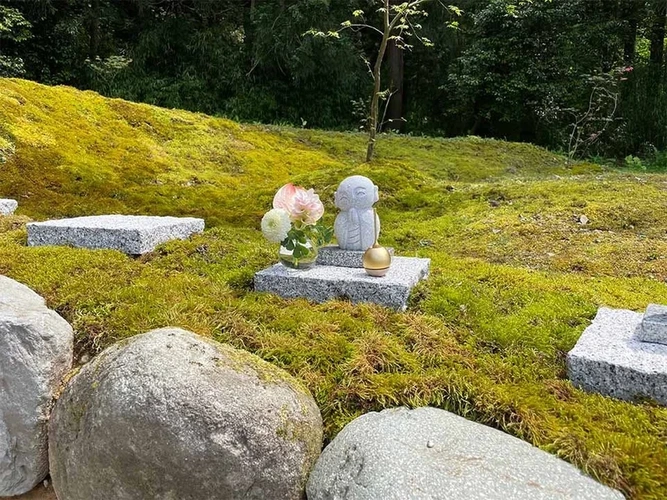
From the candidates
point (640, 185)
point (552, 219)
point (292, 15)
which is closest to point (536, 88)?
point (292, 15)

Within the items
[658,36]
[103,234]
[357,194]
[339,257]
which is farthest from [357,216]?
[658,36]

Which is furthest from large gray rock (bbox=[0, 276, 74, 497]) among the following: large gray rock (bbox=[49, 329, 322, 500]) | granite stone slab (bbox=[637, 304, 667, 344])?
granite stone slab (bbox=[637, 304, 667, 344])

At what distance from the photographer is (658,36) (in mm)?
13547

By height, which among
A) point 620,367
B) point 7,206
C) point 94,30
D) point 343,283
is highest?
point 94,30

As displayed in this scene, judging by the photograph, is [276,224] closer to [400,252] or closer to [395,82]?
[400,252]

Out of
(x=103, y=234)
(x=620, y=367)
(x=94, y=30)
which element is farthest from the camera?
(x=94, y=30)

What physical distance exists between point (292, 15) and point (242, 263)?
35.5ft

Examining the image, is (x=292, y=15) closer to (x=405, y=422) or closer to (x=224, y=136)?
(x=224, y=136)

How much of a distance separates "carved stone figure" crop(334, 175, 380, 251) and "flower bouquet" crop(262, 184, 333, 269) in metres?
0.13

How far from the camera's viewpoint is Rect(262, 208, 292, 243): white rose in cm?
271

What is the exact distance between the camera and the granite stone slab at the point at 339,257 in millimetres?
2840

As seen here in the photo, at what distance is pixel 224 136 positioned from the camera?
7.76 meters

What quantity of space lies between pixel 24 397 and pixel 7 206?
2.88 metres

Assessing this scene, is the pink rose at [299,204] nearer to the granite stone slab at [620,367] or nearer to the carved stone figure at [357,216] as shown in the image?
the carved stone figure at [357,216]
